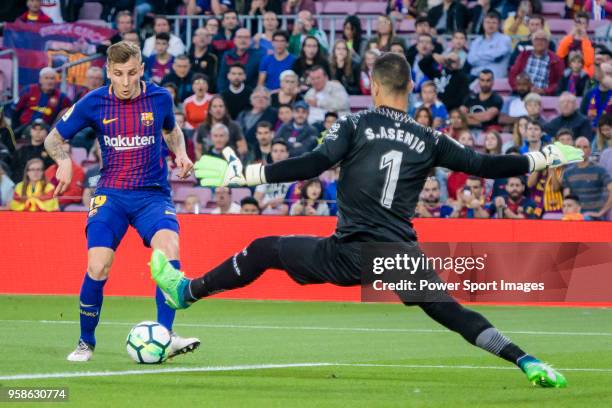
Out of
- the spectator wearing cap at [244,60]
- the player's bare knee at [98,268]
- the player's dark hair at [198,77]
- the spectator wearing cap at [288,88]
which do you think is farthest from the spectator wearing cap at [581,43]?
the player's bare knee at [98,268]

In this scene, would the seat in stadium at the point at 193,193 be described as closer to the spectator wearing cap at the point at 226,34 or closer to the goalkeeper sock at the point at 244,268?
the spectator wearing cap at the point at 226,34

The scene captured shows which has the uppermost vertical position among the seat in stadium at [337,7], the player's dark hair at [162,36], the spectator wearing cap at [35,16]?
the seat in stadium at [337,7]

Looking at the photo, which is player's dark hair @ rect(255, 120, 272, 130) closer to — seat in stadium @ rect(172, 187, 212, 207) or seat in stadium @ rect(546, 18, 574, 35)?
seat in stadium @ rect(172, 187, 212, 207)

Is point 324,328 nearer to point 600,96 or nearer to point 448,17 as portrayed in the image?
point 600,96

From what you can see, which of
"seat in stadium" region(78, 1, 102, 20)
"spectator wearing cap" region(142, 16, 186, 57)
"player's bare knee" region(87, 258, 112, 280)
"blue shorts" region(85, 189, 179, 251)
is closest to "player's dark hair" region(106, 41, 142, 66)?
"blue shorts" region(85, 189, 179, 251)

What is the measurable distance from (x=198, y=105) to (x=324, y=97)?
2.08m

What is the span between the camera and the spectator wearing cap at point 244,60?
71.4 feet

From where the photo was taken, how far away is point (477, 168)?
8.28 meters

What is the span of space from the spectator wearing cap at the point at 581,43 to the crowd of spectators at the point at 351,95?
31 millimetres

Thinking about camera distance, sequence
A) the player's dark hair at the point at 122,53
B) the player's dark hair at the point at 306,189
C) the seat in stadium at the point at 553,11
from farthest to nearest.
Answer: the seat in stadium at the point at 553,11 → the player's dark hair at the point at 306,189 → the player's dark hair at the point at 122,53

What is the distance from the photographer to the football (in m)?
9.58

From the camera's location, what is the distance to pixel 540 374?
26.3ft

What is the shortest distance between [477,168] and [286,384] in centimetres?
190

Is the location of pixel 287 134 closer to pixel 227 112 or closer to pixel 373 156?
pixel 227 112
